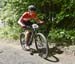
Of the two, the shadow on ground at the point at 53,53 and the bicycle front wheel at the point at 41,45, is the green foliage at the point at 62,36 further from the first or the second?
the bicycle front wheel at the point at 41,45

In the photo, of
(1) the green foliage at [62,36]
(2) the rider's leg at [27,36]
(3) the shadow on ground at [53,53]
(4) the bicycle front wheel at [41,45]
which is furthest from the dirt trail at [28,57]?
(1) the green foliage at [62,36]

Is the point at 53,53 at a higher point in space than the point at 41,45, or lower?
lower

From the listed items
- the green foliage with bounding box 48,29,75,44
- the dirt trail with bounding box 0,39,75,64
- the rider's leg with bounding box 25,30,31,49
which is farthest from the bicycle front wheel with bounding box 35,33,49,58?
the green foliage with bounding box 48,29,75,44

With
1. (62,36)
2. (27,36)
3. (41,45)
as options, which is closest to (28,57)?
(41,45)

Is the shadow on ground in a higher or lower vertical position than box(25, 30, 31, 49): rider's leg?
lower

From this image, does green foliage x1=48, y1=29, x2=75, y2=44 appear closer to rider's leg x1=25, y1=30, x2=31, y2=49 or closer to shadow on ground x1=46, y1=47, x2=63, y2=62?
shadow on ground x1=46, y1=47, x2=63, y2=62

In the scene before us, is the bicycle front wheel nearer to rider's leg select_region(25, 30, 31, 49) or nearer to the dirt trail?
the dirt trail

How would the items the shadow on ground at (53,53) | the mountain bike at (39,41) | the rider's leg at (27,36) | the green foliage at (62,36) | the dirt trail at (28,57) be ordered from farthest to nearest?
the green foliage at (62,36), the rider's leg at (27,36), the mountain bike at (39,41), the shadow on ground at (53,53), the dirt trail at (28,57)

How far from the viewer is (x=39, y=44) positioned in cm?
852

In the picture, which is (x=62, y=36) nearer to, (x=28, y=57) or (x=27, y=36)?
(x=27, y=36)

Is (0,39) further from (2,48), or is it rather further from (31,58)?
(31,58)

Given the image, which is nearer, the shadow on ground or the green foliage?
the shadow on ground

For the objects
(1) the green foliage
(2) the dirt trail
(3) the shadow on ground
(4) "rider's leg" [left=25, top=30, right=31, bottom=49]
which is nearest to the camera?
(2) the dirt trail

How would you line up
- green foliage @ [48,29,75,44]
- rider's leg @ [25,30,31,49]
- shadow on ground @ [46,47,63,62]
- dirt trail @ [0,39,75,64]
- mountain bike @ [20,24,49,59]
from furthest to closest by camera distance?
green foliage @ [48,29,75,44], rider's leg @ [25,30,31,49], mountain bike @ [20,24,49,59], shadow on ground @ [46,47,63,62], dirt trail @ [0,39,75,64]
